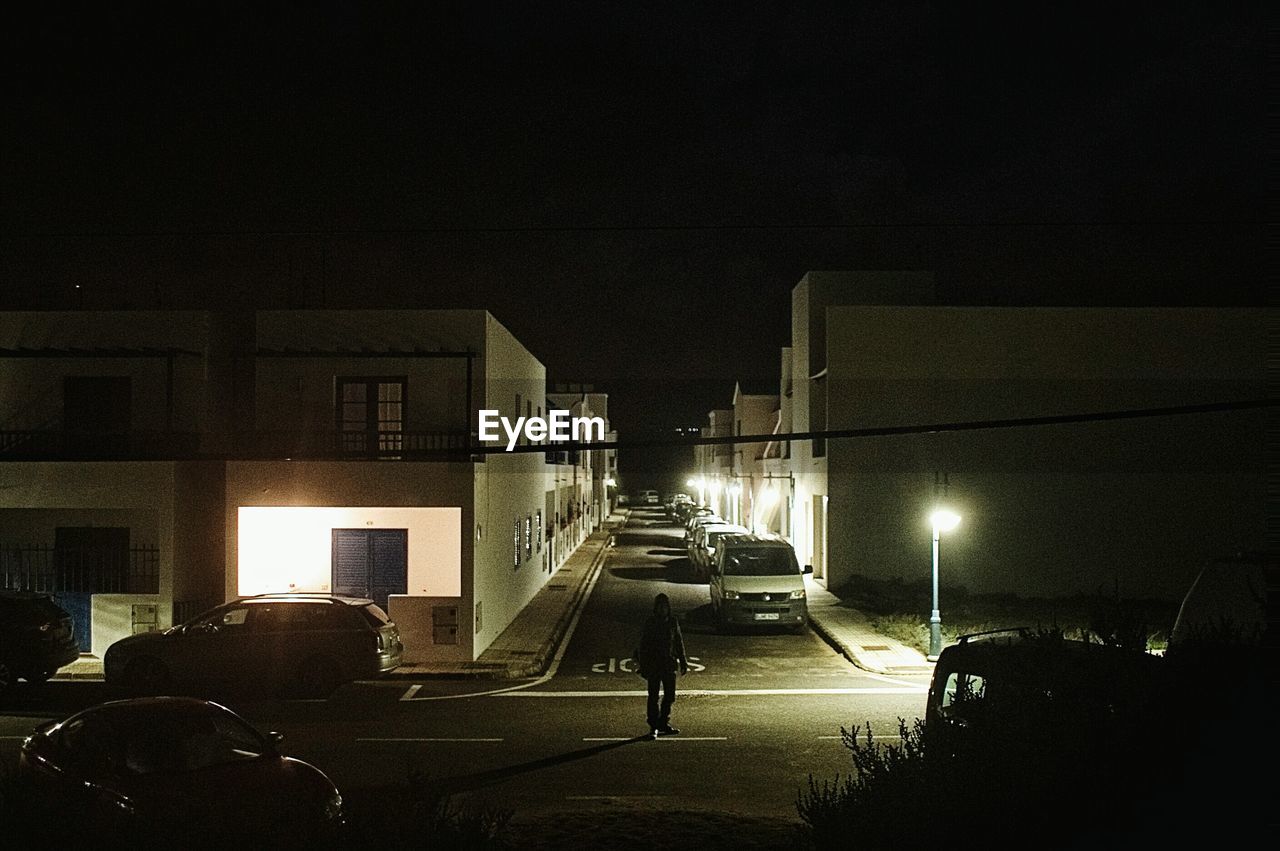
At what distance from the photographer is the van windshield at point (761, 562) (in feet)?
80.0

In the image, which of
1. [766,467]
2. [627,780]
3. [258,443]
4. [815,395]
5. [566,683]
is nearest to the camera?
[627,780]

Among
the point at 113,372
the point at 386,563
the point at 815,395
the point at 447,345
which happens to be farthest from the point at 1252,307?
the point at 113,372

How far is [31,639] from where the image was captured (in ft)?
54.7

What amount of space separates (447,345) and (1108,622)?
1501cm

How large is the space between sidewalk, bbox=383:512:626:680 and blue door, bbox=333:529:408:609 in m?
2.54

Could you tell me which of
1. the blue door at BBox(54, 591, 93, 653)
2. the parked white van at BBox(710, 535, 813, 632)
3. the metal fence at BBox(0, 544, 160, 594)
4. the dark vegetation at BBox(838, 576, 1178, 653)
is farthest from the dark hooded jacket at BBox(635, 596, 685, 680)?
the blue door at BBox(54, 591, 93, 653)

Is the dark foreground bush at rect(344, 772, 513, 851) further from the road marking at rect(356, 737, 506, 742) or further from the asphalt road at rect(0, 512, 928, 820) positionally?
the road marking at rect(356, 737, 506, 742)

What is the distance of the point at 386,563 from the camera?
21359 mm

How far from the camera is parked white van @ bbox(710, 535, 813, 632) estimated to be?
23.4 metres

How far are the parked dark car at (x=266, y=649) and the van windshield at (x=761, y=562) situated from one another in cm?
939

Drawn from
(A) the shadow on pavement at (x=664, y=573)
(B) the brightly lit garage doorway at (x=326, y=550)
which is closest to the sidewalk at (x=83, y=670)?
(B) the brightly lit garage doorway at (x=326, y=550)

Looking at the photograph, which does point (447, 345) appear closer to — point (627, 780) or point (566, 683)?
point (566, 683)

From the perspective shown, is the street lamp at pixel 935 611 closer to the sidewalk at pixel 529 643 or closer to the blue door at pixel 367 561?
Answer: the sidewalk at pixel 529 643

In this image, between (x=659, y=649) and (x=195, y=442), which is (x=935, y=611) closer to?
(x=659, y=649)
